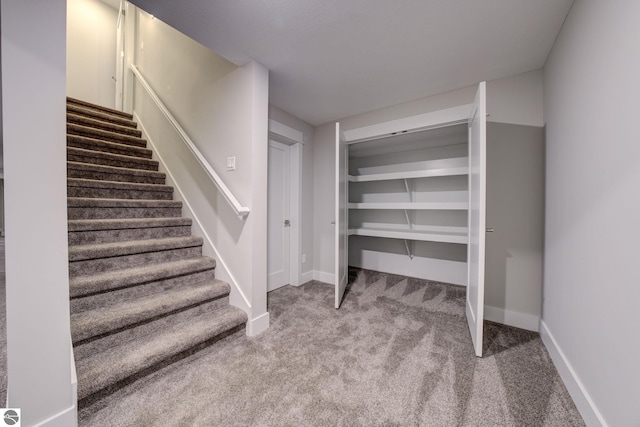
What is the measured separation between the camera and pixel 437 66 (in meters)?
2.01

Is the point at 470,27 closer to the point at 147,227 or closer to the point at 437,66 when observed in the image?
the point at 437,66

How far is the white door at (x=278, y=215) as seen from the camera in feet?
9.84

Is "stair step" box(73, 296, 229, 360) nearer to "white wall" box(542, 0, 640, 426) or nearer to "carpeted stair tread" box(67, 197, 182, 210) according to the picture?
"carpeted stair tread" box(67, 197, 182, 210)

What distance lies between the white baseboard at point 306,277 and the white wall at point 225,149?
46.9 inches

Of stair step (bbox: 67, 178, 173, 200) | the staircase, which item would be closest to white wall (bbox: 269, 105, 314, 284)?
the staircase

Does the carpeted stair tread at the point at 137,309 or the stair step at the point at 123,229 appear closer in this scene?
the carpeted stair tread at the point at 137,309

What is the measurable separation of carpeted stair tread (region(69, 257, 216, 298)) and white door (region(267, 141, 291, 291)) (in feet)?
2.94

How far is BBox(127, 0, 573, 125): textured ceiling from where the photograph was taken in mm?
1437

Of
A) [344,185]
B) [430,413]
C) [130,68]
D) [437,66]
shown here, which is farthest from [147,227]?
[130,68]

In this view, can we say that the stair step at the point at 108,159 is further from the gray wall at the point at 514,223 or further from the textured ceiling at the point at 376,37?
the gray wall at the point at 514,223

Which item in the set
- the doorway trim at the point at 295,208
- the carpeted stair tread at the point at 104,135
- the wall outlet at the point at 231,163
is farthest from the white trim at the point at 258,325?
the carpeted stair tread at the point at 104,135

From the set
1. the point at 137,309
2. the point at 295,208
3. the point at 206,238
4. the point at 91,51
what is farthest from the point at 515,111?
the point at 91,51

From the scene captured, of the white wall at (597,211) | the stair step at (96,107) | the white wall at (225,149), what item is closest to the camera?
the white wall at (597,211)

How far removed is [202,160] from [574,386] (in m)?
2.93
